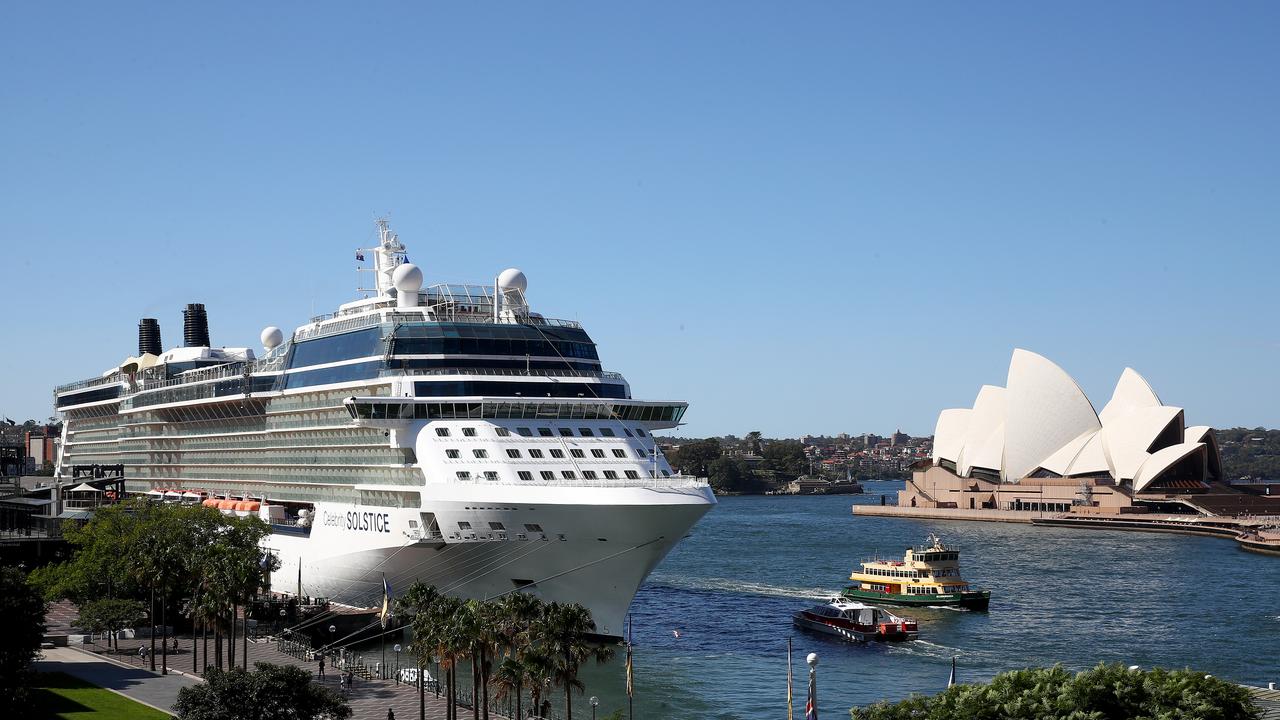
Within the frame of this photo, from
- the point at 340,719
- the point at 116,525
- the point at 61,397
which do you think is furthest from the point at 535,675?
the point at 61,397

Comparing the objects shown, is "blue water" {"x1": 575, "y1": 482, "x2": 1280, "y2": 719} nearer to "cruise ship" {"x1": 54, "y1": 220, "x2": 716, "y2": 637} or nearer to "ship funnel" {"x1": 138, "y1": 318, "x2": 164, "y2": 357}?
"cruise ship" {"x1": 54, "y1": 220, "x2": 716, "y2": 637}

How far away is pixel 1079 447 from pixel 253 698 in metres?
102

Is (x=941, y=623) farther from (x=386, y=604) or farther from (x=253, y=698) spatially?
(x=253, y=698)

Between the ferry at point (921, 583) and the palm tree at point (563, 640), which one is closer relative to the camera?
the palm tree at point (563, 640)

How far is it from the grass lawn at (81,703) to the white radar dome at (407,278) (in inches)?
666

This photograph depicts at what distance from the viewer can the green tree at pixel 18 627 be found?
27.9 metres

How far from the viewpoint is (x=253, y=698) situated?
84.4 feet

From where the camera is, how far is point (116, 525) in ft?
153

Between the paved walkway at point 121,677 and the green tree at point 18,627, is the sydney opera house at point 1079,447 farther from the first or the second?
the green tree at point 18,627

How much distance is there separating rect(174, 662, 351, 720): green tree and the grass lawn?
3477 mm

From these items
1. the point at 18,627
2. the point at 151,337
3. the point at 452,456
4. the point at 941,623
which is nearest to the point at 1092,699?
the point at 452,456

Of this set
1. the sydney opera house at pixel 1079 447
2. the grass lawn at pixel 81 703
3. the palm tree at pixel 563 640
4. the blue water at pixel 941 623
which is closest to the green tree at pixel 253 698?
the grass lawn at pixel 81 703

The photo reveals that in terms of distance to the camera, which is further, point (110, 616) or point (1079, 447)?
point (1079, 447)

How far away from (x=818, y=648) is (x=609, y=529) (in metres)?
12.7
